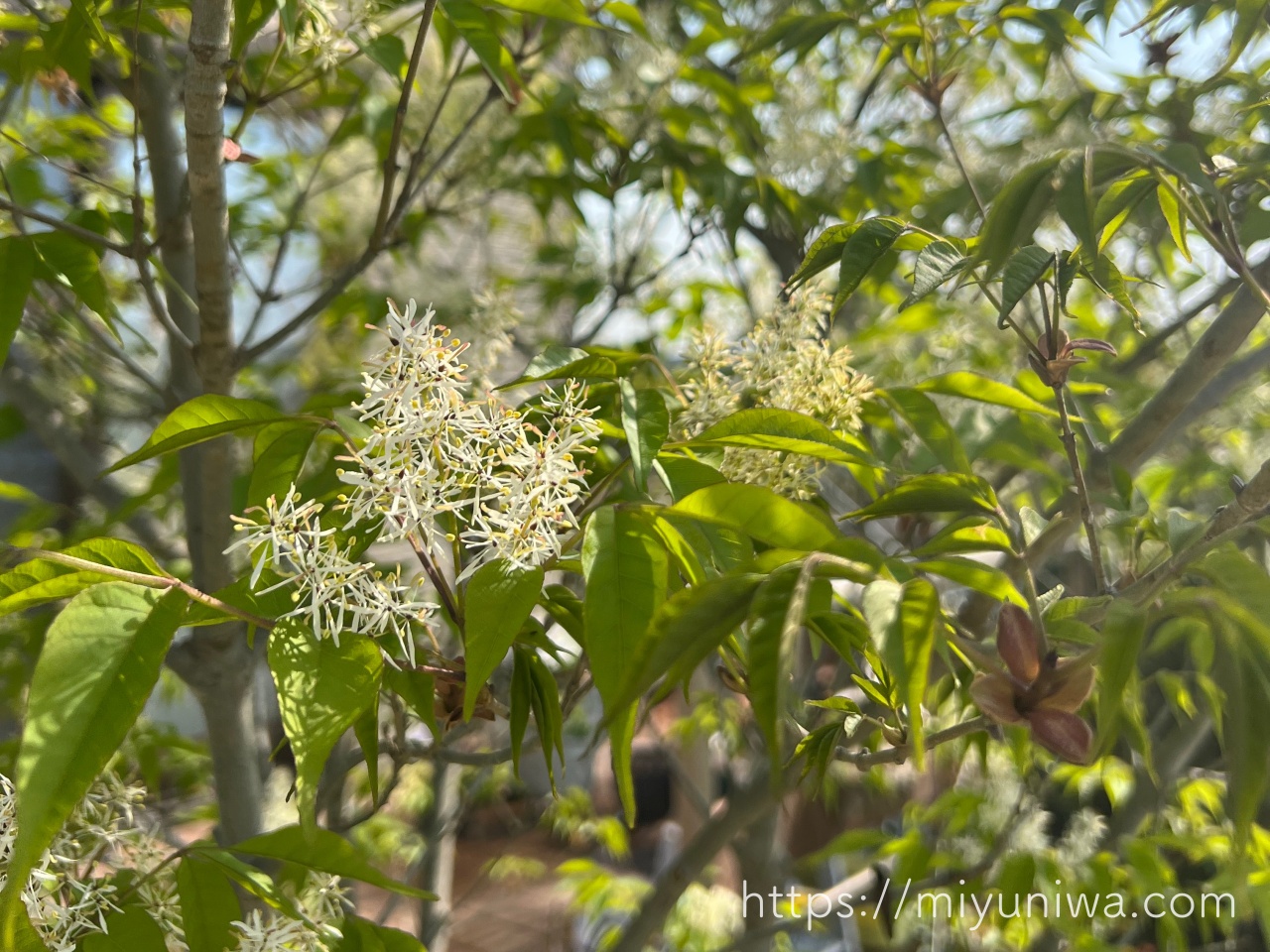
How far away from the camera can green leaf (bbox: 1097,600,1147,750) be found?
30cm

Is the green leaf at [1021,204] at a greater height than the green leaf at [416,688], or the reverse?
the green leaf at [1021,204]

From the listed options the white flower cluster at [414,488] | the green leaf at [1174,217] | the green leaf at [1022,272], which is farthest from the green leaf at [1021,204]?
the white flower cluster at [414,488]

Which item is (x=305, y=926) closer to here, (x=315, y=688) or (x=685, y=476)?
(x=315, y=688)

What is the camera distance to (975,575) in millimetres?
412

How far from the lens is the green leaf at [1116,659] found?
11.7 inches

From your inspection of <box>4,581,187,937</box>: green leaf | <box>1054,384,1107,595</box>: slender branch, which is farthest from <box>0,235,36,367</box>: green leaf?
<box>1054,384,1107,595</box>: slender branch

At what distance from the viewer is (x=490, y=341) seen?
0.85 meters

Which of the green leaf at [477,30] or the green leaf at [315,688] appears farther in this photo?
the green leaf at [477,30]

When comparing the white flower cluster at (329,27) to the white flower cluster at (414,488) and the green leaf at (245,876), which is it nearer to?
the white flower cluster at (414,488)

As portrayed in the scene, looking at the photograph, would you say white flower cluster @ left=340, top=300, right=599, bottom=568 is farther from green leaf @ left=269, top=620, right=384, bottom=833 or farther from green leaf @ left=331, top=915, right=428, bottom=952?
green leaf @ left=331, top=915, right=428, bottom=952

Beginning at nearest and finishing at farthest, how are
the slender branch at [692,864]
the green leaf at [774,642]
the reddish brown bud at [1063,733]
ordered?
the green leaf at [774,642] → the reddish brown bud at [1063,733] → the slender branch at [692,864]

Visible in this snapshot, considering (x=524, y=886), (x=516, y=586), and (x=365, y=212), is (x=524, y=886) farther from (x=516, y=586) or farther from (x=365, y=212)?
(x=516, y=586)

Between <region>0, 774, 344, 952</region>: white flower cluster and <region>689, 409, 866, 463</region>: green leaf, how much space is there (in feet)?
1.06

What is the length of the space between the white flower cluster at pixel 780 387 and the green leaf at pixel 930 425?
0.08 feet
